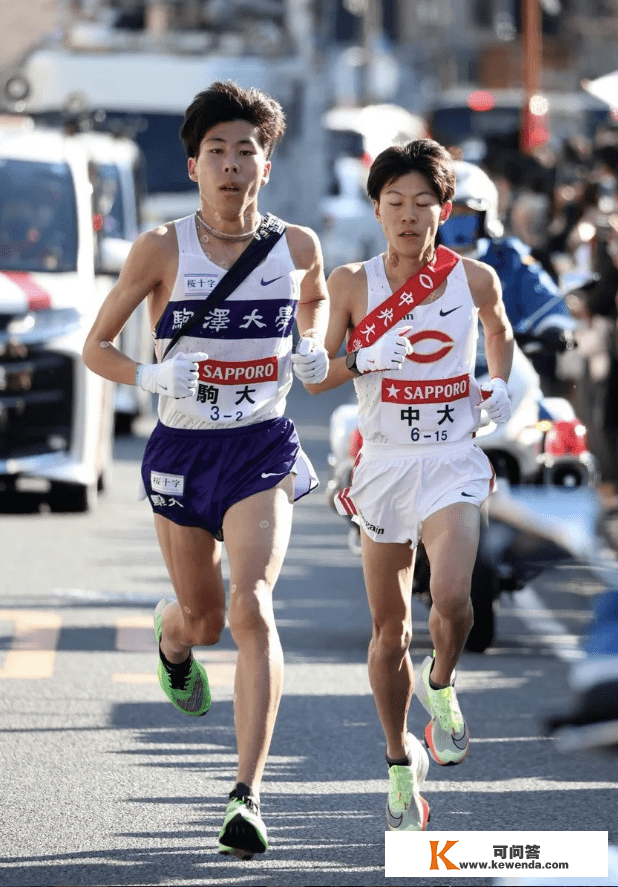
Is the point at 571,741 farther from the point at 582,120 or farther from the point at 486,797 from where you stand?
the point at 582,120

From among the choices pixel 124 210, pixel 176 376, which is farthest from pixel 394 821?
pixel 124 210

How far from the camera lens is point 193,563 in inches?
264

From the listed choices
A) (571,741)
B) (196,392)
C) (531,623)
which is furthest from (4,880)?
(531,623)

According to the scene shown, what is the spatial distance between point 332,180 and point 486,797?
2485 cm

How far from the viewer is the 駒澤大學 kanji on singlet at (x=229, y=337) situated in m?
6.53

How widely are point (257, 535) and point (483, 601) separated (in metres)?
3.49

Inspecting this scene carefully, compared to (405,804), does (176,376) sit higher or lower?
higher

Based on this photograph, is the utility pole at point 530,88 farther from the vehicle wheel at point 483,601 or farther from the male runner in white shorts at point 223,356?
the male runner in white shorts at point 223,356

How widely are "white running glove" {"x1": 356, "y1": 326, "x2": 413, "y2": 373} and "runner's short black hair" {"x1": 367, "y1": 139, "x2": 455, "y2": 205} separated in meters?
0.45

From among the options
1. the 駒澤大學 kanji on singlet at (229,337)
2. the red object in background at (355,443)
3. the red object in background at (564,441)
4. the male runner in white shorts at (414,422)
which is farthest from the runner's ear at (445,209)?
the red object in background at (564,441)

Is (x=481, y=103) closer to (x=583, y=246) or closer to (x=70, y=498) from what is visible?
(x=583, y=246)

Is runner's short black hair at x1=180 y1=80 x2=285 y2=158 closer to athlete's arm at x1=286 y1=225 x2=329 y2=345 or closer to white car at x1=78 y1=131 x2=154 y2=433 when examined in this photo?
athlete's arm at x1=286 y1=225 x2=329 y2=345

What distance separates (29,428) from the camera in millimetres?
14102

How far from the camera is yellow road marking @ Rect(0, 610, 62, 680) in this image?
9.34m
